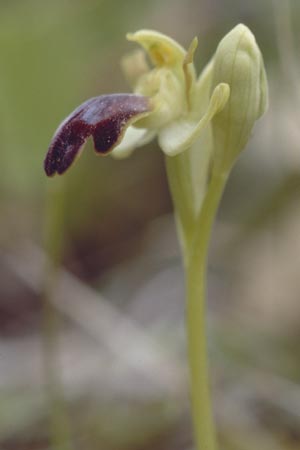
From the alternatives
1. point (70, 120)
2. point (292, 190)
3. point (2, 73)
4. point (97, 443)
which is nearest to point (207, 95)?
point (70, 120)

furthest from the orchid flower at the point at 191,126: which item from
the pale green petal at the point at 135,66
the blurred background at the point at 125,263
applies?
the blurred background at the point at 125,263

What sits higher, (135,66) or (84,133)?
(135,66)

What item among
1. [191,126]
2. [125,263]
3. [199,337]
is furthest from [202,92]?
[125,263]

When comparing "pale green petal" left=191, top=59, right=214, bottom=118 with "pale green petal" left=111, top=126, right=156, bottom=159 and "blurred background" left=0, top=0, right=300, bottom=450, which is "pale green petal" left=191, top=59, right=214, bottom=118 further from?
"blurred background" left=0, top=0, right=300, bottom=450

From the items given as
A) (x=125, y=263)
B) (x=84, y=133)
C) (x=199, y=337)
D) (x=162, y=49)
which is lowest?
(x=199, y=337)

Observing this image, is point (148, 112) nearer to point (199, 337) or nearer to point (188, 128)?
point (188, 128)

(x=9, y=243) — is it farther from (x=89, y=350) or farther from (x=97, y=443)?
(x=97, y=443)

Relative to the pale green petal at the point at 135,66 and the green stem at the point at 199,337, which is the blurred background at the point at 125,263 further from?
the pale green petal at the point at 135,66
